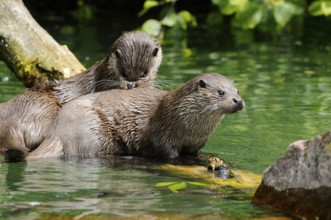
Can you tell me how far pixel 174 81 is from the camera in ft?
30.0

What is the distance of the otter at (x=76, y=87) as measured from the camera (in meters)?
6.21

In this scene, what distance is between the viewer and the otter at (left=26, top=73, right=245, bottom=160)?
5934 millimetres

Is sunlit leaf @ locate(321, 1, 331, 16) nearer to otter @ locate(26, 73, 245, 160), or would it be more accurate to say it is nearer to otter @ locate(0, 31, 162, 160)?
otter @ locate(0, 31, 162, 160)

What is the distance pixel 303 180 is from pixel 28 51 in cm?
388

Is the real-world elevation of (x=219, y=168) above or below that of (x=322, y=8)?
below

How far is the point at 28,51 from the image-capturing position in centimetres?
757

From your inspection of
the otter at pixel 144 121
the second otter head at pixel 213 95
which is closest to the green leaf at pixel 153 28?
the otter at pixel 144 121

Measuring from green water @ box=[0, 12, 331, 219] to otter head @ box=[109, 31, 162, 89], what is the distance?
527mm

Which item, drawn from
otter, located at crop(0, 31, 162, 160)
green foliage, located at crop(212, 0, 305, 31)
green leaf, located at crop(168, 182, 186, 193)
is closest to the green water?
green leaf, located at crop(168, 182, 186, 193)

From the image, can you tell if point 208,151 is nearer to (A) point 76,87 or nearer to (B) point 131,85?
(B) point 131,85

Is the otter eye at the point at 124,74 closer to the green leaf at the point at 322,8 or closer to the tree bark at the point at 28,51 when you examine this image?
the tree bark at the point at 28,51

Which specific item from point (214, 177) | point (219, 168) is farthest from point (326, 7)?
point (214, 177)

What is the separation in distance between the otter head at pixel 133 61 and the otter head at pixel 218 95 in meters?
0.88

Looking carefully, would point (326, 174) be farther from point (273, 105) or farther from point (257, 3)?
point (257, 3)
